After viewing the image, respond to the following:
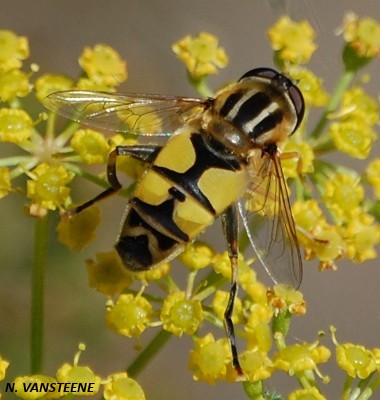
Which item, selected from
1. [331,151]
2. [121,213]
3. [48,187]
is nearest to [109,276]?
[48,187]

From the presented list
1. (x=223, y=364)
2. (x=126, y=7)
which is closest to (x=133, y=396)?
(x=223, y=364)

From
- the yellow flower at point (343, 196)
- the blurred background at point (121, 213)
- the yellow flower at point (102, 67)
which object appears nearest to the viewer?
the yellow flower at point (343, 196)

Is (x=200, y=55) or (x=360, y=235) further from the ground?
(x=200, y=55)

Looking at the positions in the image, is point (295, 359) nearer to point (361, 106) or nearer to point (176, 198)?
point (176, 198)

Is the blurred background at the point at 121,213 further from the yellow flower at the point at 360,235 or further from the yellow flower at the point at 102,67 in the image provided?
the yellow flower at the point at 360,235

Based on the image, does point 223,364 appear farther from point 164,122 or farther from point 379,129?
point 379,129

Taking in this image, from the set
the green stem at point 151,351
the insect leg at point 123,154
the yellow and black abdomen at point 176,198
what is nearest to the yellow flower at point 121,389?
the green stem at point 151,351
